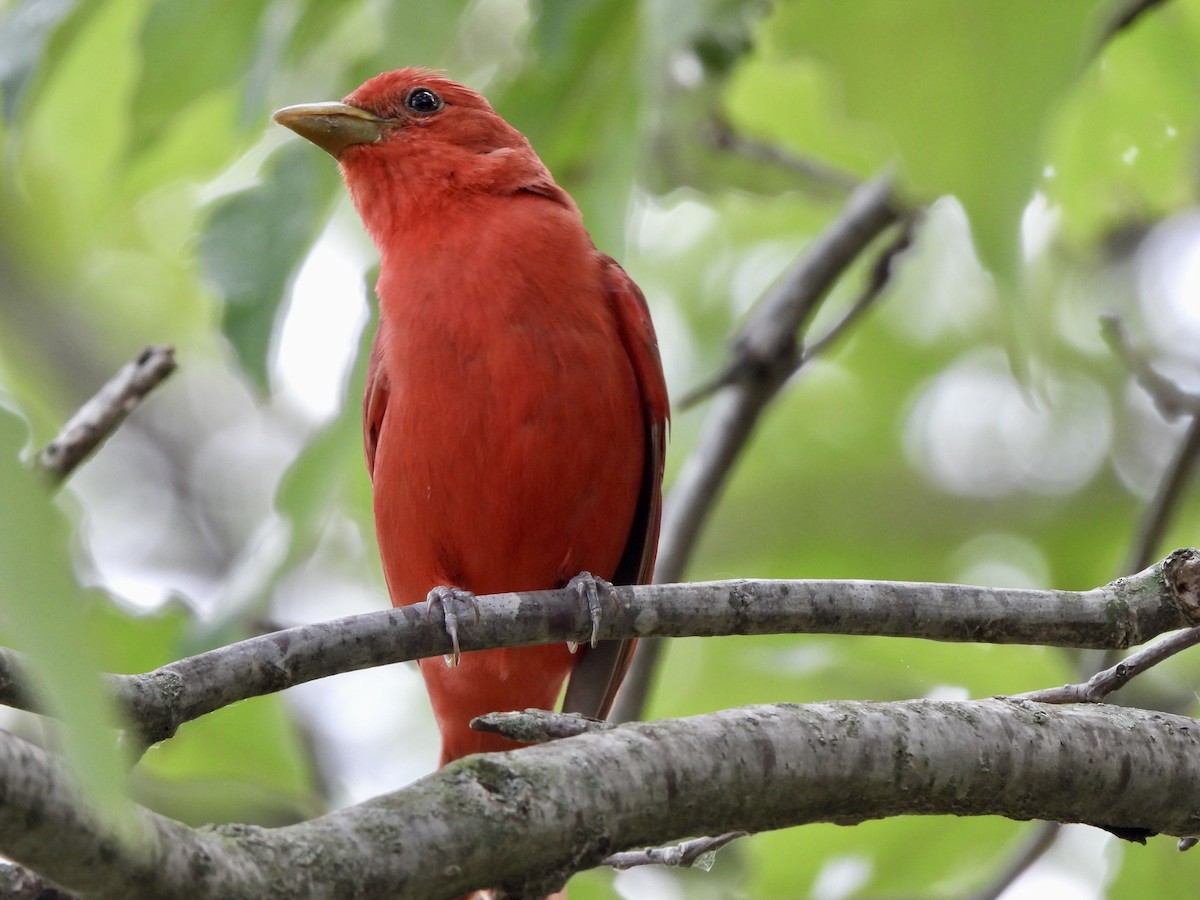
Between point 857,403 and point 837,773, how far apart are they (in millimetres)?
6056

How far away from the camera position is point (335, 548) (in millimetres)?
10719

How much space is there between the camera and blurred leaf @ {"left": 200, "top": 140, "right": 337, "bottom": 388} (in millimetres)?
3293

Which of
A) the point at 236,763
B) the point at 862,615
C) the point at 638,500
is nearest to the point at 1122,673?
the point at 862,615

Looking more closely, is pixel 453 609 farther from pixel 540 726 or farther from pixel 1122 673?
pixel 1122 673

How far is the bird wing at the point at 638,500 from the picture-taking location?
4512 mm

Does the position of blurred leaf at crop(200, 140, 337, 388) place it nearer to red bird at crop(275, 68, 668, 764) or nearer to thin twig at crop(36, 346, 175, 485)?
thin twig at crop(36, 346, 175, 485)

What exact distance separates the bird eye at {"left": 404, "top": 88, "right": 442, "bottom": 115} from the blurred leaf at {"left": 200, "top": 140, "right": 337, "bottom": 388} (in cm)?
167

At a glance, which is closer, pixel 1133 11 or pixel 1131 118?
pixel 1133 11

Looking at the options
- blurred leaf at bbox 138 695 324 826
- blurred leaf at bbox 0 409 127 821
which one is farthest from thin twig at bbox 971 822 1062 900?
blurred leaf at bbox 0 409 127 821

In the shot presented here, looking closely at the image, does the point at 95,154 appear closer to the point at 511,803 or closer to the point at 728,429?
the point at 728,429

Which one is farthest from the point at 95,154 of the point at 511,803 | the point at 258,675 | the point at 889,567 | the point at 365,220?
the point at 889,567

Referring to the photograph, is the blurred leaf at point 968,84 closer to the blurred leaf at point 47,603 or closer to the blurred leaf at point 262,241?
the blurred leaf at point 47,603

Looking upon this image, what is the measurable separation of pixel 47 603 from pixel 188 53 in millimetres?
2804

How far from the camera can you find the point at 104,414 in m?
3.60
